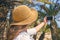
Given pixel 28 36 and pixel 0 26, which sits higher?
pixel 28 36

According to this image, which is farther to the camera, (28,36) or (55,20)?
(55,20)

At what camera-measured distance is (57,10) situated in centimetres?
711

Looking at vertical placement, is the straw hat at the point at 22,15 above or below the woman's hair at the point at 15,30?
above

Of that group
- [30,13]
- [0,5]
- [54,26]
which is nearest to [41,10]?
[54,26]

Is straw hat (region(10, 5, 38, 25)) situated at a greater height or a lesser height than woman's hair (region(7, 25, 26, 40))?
greater

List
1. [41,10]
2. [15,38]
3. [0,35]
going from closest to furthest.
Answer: [15,38] < [0,35] < [41,10]

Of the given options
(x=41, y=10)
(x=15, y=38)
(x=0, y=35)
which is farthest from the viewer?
(x=41, y=10)

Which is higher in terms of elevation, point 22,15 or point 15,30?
point 22,15

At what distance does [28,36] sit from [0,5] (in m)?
5.38

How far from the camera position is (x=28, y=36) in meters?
1.68

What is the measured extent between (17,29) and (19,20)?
86 millimetres

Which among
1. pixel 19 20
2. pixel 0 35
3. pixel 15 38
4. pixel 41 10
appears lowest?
pixel 0 35

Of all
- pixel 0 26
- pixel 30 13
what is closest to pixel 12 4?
pixel 0 26

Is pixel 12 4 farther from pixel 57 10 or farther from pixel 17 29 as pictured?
pixel 17 29
